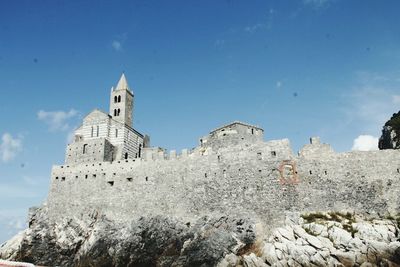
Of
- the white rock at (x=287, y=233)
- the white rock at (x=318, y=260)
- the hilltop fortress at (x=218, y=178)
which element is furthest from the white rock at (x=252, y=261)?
the hilltop fortress at (x=218, y=178)

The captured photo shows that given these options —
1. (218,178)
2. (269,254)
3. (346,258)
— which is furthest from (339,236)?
(218,178)

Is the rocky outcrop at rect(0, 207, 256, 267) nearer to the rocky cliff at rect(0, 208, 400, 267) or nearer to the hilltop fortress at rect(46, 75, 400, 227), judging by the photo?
the rocky cliff at rect(0, 208, 400, 267)

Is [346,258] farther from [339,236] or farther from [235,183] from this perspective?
[235,183]

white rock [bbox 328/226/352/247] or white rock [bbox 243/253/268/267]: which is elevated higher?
white rock [bbox 328/226/352/247]

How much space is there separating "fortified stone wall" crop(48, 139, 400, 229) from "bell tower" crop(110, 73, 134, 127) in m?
8.39

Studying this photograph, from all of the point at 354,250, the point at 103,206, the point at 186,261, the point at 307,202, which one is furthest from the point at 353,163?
the point at 103,206

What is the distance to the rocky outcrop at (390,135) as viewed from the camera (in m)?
44.9

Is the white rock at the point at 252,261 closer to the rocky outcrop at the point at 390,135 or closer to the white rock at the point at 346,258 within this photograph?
the white rock at the point at 346,258

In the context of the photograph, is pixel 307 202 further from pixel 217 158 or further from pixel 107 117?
pixel 107 117

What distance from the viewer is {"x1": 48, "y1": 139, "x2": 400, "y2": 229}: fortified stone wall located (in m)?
36.4

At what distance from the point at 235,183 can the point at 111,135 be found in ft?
56.2

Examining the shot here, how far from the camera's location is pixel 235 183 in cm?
3956

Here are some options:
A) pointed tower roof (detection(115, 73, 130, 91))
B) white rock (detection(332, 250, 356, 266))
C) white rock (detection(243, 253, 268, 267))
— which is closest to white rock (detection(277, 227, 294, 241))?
white rock (detection(243, 253, 268, 267))

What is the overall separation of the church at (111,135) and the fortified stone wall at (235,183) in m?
1.75
